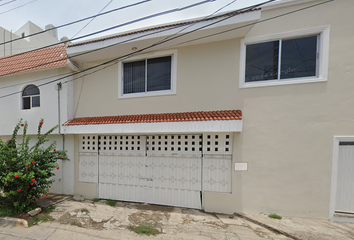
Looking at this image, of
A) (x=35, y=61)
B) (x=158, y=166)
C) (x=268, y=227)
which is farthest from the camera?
(x=35, y=61)

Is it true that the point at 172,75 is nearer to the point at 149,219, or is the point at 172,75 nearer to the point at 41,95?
the point at 149,219

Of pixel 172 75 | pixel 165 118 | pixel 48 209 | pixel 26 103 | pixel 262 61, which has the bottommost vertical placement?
pixel 48 209

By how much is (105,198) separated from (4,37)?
14.5 metres

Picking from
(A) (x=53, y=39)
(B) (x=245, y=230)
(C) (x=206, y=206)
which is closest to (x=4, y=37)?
(A) (x=53, y=39)

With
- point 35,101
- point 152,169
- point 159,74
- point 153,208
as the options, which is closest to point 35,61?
point 35,101

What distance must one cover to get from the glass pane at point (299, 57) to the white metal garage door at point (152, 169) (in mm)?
3545

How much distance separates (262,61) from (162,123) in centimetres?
379

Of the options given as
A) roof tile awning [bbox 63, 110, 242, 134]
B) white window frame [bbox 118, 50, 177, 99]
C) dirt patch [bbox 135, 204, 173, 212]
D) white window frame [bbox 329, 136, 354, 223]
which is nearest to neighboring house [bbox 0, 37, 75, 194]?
roof tile awning [bbox 63, 110, 242, 134]

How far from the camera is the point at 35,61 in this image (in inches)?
240

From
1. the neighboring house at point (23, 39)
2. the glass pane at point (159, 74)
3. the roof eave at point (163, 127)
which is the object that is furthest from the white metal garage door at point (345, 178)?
the neighboring house at point (23, 39)

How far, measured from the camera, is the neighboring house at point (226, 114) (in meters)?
4.09

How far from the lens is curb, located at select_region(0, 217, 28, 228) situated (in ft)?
12.8

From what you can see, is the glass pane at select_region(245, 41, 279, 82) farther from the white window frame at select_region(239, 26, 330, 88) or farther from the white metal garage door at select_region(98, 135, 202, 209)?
the white metal garage door at select_region(98, 135, 202, 209)

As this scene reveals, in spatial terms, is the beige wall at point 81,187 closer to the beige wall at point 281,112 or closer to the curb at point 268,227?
the beige wall at point 281,112
